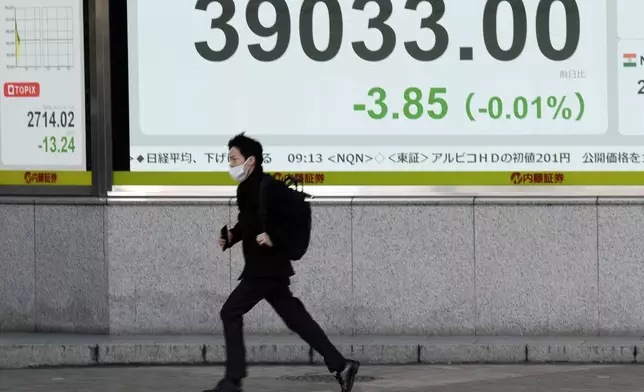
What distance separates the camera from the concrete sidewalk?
10.9 meters

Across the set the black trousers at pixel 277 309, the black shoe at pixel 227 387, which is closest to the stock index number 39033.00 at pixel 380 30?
the black trousers at pixel 277 309

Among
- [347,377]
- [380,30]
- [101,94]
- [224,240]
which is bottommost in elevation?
[347,377]

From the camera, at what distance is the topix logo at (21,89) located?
12078 mm

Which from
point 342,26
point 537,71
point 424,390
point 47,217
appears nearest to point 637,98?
point 537,71

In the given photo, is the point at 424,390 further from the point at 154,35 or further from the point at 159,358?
the point at 154,35

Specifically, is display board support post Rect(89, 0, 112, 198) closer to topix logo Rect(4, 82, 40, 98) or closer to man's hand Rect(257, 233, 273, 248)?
topix logo Rect(4, 82, 40, 98)

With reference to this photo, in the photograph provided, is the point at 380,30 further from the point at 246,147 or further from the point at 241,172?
the point at 241,172

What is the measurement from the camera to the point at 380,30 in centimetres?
1180

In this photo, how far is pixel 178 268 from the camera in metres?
11.8

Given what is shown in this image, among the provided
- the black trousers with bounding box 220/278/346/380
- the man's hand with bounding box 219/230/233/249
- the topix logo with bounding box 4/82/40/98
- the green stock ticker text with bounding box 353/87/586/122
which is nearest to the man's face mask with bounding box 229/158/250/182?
the man's hand with bounding box 219/230/233/249

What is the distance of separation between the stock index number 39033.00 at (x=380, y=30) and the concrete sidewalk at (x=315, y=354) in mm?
2235

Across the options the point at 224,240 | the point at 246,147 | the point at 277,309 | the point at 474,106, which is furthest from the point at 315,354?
the point at 474,106

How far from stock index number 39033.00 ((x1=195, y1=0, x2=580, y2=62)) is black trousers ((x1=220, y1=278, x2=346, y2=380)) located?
3.10m

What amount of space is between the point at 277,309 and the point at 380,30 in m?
3.28
